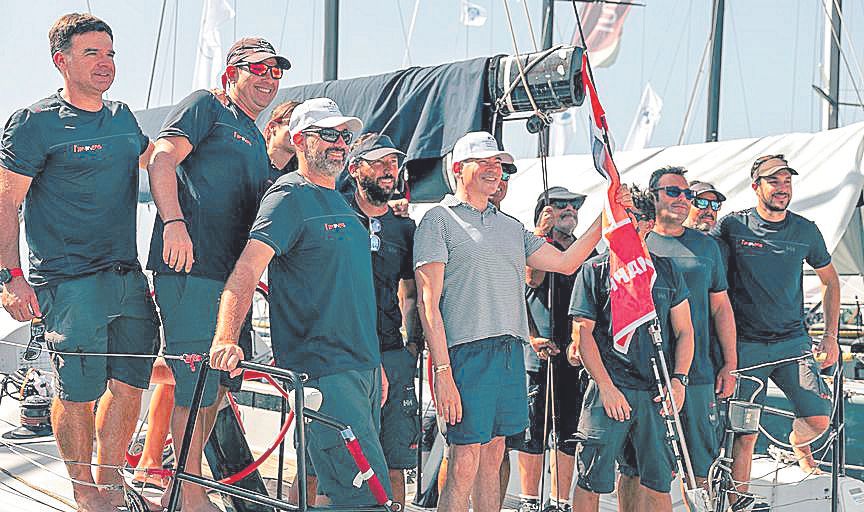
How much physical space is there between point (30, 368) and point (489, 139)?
6.57 ft

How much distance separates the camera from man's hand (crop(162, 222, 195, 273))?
10.4 ft

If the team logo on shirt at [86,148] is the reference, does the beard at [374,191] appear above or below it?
below

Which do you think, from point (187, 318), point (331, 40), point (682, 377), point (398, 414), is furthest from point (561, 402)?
point (331, 40)

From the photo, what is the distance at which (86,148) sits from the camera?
10.8 feet

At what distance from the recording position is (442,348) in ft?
11.5

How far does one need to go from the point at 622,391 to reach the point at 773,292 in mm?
1330

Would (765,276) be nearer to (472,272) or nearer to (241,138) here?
(472,272)

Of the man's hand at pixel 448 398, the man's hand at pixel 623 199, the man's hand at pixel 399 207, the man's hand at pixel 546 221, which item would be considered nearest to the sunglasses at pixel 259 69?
the man's hand at pixel 399 207

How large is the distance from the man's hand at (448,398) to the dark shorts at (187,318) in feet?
2.75

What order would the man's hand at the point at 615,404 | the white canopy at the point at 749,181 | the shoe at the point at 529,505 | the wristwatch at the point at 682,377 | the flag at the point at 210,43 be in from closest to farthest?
the man's hand at the point at 615,404 < the wristwatch at the point at 682,377 < the shoe at the point at 529,505 < the white canopy at the point at 749,181 < the flag at the point at 210,43

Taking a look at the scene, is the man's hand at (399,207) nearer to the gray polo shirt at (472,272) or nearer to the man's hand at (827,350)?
the gray polo shirt at (472,272)

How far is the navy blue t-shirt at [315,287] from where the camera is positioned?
306 cm

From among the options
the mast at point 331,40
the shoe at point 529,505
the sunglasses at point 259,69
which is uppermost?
the mast at point 331,40

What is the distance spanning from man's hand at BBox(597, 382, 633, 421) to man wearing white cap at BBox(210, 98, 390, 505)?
1190 millimetres
